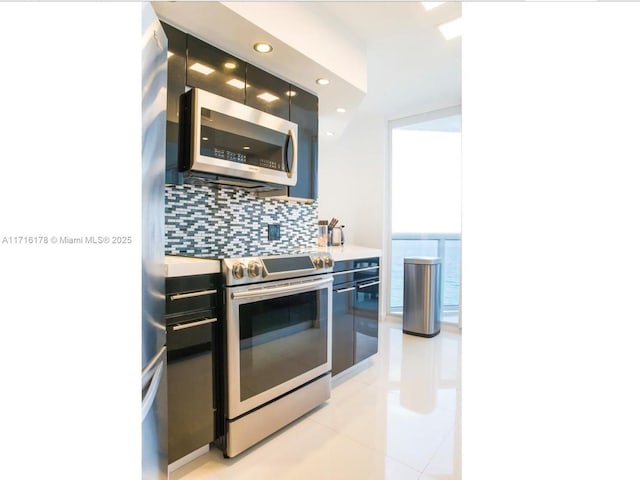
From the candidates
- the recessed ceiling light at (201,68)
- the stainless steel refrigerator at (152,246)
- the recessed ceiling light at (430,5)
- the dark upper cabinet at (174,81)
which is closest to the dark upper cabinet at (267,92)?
the recessed ceiling light at (201,68)

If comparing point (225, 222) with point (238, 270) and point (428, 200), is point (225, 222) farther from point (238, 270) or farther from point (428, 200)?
point (428, 200)

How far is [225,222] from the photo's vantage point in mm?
2193

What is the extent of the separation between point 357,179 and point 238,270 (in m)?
3.05

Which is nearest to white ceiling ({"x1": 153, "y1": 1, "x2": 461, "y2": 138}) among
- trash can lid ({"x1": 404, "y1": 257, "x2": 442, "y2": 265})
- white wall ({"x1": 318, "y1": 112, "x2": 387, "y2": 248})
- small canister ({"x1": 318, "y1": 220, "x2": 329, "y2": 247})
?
white wall ({"x1": 318, "y1": 112, "x2": 387, "y2": 248})

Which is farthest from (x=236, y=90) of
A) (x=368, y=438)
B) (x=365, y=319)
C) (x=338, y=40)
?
(x=368, y=438)

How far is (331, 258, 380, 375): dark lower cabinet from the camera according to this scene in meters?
2.29

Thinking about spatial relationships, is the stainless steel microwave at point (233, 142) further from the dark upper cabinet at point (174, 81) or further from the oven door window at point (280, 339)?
the oven door window at point (280, 339)

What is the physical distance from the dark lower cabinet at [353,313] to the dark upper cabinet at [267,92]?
1171mm

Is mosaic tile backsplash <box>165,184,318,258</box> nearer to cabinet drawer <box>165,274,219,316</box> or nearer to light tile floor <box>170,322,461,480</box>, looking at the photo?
cabinet drawer <box>165,274,219,316</box>

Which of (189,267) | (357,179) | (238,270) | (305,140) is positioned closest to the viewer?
(189,267)
